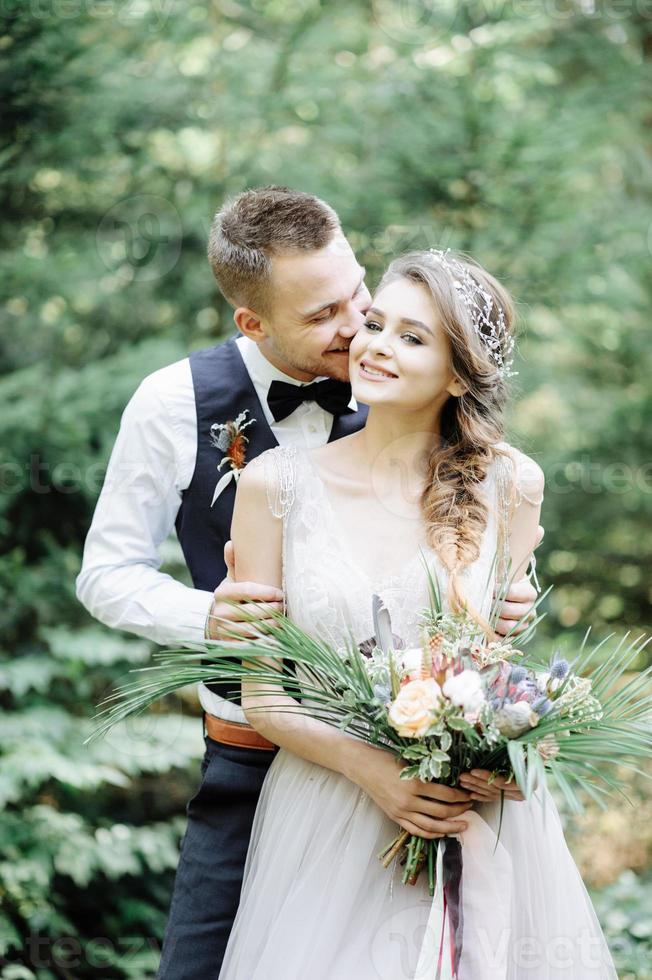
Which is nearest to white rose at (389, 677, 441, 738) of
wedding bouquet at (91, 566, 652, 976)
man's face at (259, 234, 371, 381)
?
wedding bouquet at (91, 566, 652, 976)

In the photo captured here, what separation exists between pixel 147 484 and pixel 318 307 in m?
0.69

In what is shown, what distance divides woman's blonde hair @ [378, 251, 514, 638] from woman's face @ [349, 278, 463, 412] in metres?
0.03

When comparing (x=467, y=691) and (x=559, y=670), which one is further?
(x=559, y=670)

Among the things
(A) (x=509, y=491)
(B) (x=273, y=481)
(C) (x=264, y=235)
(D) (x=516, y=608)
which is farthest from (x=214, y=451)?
(D) (x=516, y=608)

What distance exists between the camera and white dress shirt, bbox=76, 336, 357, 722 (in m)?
2.76

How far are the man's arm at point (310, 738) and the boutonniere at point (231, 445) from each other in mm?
328

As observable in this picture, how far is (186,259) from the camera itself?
5.23 m

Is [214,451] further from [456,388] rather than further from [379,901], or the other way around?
[379,901]

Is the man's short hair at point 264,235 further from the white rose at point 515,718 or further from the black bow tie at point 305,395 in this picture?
the white rose at point 515,718

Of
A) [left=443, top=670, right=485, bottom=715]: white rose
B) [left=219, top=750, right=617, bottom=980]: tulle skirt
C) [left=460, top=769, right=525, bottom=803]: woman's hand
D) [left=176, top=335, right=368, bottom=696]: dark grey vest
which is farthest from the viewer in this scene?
[left=176, top=335, right=368, bottom=696]: dark grey vest

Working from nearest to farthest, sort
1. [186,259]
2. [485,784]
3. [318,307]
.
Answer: [485,784], [318,307], [186,259]

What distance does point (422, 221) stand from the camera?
5090 millimetres

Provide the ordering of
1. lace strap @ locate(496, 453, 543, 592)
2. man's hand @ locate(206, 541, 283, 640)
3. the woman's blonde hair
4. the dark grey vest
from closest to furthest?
1. man's hand @ locate(206, 541, 283, 640)
2. the woman's blonde hair
3. lace strap @ locate(496, 453, 543, 592)
4. the dark grey vest

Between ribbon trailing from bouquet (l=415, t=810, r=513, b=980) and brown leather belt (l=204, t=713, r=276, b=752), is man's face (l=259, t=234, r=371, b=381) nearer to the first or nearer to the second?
brown leather belt (l=204, t=713, r=276, b=752)
